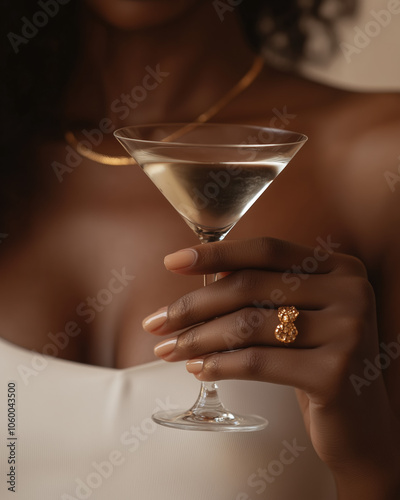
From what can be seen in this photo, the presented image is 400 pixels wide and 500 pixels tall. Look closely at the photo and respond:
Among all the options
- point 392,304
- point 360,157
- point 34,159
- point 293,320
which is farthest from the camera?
point 34,159

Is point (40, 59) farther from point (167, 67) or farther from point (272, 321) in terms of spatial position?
point (272, 321)

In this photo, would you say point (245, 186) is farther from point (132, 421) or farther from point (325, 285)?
point (132, 421)

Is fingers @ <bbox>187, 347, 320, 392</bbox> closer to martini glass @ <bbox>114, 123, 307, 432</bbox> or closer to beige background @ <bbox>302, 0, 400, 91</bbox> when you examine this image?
martini glass @ <bbox>114, 123, 307, 432</bbox>

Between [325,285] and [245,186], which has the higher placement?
[245,186]

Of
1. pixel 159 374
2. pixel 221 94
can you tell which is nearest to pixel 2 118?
pixel 221 94

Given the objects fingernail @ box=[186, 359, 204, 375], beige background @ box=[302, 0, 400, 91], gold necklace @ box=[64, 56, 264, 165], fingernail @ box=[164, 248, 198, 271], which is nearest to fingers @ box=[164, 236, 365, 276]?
fingernail @ box=[164, 248, 198, 271]

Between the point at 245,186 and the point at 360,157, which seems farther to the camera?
the point at 360,157

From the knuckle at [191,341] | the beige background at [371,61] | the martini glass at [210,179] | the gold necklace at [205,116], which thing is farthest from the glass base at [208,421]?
the beige background at [371,61]

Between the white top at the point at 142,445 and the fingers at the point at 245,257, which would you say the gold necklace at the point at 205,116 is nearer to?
the white top at the point at 142,445
